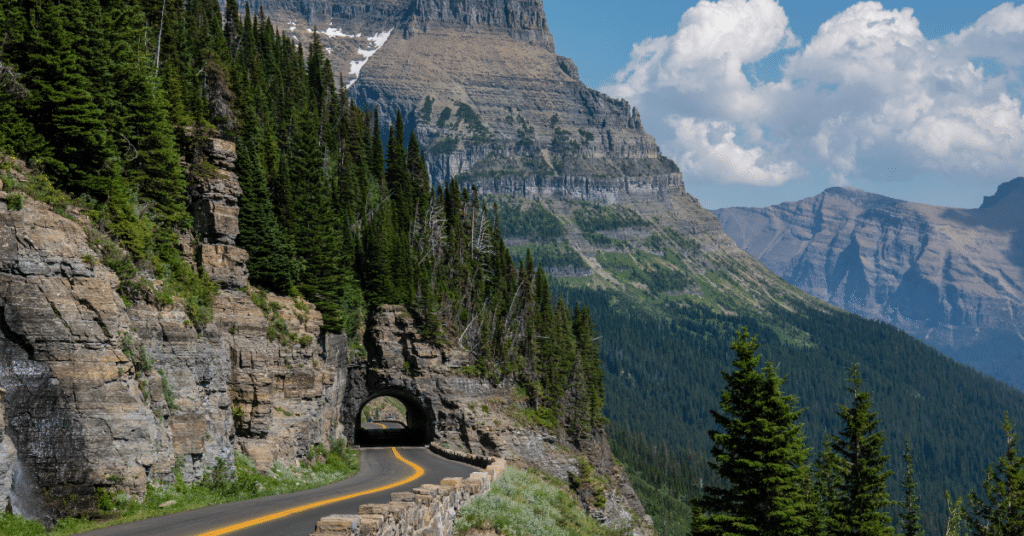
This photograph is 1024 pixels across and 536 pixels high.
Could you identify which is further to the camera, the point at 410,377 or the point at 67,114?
the point at 410,377

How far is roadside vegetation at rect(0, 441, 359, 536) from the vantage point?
64.6ft

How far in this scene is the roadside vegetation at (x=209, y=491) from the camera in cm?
1970

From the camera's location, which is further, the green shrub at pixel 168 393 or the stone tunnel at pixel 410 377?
the stone tunnel at pixel 410 377

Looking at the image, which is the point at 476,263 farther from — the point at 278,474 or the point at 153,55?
the point at 278,474

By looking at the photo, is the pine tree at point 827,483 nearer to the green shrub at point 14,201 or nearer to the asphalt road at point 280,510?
the asphalt road at point 280,510

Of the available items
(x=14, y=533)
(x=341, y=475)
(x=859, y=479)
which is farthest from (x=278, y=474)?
(x=859, y=479)

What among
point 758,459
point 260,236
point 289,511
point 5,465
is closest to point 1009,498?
point 758,459

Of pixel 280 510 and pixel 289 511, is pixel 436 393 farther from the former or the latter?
pixel 289 511

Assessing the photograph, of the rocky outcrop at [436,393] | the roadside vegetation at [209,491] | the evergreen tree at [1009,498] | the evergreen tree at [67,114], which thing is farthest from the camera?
the rocky outcrop at [436,393]

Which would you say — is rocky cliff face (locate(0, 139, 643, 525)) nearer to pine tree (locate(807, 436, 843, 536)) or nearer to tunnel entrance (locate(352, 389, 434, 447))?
tunnel entrance (locate(352, 389, 434, 447))

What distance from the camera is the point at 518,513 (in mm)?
26578

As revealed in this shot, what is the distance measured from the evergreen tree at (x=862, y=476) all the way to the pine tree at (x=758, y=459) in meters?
11.7

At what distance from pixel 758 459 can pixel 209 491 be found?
72.5 ft

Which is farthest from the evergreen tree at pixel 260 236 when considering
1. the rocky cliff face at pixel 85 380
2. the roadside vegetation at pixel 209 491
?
the rocky cliff face at pixel 85 380
